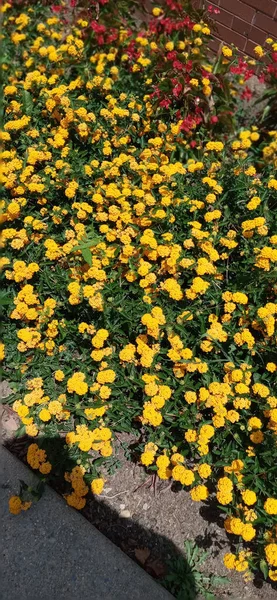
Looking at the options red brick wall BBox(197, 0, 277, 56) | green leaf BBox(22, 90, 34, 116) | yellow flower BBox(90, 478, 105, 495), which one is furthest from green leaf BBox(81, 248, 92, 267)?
red brick wall BBox(197, 0, 277, 56)

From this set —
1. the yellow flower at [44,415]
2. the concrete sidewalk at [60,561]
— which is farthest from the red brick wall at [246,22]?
the concrete sidewalk at [60,561]

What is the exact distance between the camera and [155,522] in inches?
96.9

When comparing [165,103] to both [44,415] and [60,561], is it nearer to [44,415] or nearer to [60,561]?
[44,415]

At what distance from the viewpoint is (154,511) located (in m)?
2.49

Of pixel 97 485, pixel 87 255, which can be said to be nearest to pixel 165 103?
pixel 87 255

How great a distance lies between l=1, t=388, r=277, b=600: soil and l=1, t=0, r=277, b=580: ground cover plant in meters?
0.10

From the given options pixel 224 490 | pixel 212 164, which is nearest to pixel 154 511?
pixel 224 490

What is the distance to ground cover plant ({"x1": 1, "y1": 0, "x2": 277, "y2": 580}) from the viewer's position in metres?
2.37

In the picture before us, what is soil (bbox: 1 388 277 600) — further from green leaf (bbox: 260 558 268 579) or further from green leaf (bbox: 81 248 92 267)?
green leaf (bbox: 81 248 92 267)

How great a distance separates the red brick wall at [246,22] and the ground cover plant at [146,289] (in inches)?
32.5

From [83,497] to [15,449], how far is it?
0.46 meters

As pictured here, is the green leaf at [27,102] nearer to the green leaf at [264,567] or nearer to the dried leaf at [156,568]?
the dried leaf at [156,568]

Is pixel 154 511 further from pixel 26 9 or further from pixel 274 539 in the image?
pixel 26 9

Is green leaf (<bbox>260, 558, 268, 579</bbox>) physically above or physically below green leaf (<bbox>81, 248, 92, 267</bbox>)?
below
